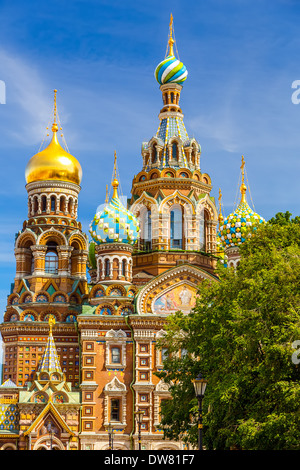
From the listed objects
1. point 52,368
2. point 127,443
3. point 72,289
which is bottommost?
point 127,443

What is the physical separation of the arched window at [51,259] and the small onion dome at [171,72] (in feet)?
40.6

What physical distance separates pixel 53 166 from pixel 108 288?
8.40 metres

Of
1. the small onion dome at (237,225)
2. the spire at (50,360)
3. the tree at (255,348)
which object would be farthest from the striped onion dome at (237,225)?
the tree at (255,348)

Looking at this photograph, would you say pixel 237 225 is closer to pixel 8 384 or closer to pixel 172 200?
pixel 172 200

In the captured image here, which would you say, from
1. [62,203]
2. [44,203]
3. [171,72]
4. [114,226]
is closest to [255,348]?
[114,226]

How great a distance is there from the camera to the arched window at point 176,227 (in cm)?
5044

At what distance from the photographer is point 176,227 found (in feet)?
166

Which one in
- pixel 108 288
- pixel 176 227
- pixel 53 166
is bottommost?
pixel 108 288

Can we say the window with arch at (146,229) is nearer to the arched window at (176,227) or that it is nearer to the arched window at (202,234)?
the arched window at (176,227)

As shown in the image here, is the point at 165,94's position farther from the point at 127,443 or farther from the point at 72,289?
the point at 127,443

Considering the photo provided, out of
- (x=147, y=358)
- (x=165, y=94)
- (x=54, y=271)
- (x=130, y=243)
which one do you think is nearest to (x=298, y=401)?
(x=147, y=358)

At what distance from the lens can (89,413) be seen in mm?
43969

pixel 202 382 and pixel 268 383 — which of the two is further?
pixel 268 383

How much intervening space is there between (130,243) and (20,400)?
10.1 meters
